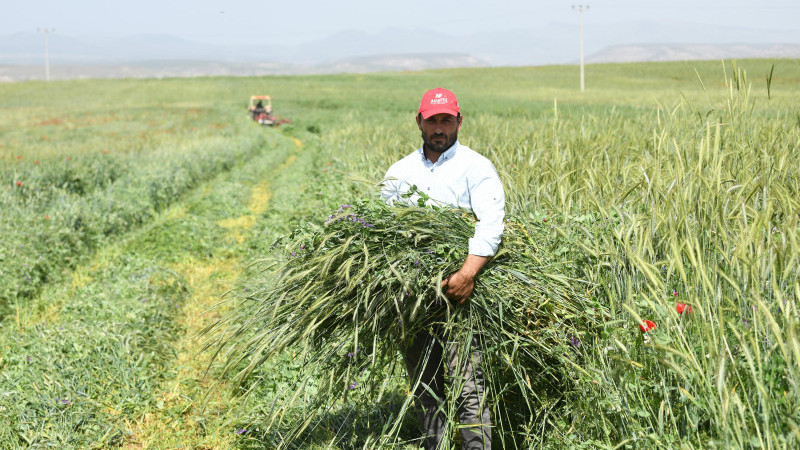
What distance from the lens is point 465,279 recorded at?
8.43 feet

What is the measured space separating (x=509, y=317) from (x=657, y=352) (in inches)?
27.9

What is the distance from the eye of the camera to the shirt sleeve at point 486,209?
102 inches

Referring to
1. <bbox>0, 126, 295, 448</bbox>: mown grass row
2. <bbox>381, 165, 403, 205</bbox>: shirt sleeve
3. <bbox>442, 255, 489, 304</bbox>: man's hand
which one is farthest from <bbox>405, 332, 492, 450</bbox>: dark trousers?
<bbox>0, 126, 295, 448</bbox>: mown grass row

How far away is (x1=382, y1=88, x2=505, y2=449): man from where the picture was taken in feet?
8.62

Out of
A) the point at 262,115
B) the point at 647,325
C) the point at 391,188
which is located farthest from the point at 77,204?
the point at 262,115

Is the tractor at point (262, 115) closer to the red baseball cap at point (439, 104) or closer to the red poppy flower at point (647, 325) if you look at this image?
the red baseball cap at point (439, 104)

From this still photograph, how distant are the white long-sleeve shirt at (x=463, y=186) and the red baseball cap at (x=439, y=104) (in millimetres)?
175

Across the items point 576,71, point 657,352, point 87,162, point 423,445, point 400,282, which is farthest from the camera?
point 576,71

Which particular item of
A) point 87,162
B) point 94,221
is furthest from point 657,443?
point 87,162

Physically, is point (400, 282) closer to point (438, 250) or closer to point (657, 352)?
point (438, 250)

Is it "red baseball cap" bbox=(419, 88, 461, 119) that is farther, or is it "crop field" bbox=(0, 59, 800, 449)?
"red baseball cap" bbox=(419, 88, 461, 119)

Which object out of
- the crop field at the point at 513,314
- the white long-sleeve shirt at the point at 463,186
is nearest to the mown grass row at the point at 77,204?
the crop field at the point at 513,314

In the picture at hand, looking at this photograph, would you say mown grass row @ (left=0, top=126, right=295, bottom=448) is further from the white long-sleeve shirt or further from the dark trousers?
the white long-sleeve shirt

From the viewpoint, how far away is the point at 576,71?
69.2 meters
